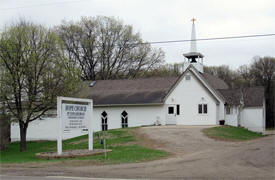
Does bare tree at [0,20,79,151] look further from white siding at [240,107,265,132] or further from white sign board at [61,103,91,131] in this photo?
white siding at [240,107,265,132]

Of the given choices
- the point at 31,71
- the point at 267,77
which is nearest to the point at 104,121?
the point at 31,71

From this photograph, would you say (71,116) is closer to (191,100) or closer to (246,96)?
(191,100)

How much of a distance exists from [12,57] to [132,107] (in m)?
15.0

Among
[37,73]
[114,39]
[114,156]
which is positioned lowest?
[114,156]

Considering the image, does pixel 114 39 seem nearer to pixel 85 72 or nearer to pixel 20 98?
pixel 85 72

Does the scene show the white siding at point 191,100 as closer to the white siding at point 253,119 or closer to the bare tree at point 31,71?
the white siding at point 253,119

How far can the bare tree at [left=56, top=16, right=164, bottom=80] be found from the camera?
5706 centimetres

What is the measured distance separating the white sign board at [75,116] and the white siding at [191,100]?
15.9m

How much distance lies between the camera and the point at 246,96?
4362 centimetres

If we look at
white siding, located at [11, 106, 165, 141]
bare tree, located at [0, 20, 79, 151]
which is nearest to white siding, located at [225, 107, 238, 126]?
white siding, located at [11, 106, 165, 141]

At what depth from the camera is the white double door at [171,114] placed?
122 feet

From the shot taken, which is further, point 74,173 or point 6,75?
point 6,75

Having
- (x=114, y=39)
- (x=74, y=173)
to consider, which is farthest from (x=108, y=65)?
(x=74, y=173)

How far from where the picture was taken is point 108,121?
38.8 meters
